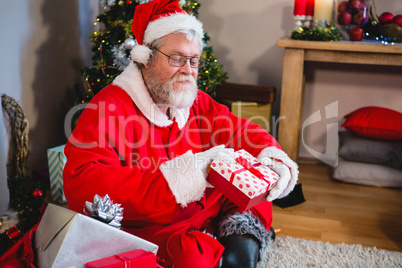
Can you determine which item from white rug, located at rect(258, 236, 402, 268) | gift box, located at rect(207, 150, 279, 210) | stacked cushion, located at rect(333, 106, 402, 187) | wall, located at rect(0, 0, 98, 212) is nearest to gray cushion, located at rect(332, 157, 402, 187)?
stacked cushion, located at rect(333, 106, 402, 187)

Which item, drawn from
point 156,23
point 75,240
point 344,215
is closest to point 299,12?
point 344,215

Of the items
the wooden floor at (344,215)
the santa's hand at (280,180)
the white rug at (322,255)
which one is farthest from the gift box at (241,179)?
the wooden floor at (344,215)

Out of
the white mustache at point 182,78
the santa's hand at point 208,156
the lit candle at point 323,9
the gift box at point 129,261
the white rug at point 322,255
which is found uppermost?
the lit candle at point 323,9

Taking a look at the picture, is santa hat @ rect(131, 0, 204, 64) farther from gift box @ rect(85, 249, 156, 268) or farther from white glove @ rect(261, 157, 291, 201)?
gift box @ rect(85, 249, 156, 268)

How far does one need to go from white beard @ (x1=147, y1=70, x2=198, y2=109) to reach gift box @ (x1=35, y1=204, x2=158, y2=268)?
70 centimetres

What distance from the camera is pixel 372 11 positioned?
2949mm

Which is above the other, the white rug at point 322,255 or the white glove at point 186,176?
the white glove at point 186,176

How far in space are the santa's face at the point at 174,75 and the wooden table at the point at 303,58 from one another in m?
1.34

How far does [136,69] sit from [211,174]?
61 cm

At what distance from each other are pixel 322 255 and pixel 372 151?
1.18 meters

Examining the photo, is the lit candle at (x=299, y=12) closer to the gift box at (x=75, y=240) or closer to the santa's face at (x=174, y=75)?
the santa's face at (x=174, y=75)

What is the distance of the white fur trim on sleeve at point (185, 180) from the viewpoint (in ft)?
4.39

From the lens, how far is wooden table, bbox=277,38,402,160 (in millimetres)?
2732

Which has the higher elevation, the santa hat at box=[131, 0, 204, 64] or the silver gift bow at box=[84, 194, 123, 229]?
the santa hat at box=[131, 0, 204, 64]
